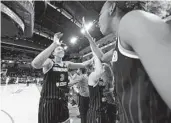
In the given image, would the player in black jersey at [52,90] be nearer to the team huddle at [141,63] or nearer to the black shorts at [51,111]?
the black shorts at [51,111]

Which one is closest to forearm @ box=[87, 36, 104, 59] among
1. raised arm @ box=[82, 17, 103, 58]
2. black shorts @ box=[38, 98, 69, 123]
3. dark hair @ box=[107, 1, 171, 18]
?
raised arm @ box=[82, 17, 103, 58]

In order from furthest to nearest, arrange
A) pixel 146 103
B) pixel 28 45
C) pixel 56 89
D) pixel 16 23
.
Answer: pixel 28 45 < pixel 16 23 < pixel 56 89 < pixel 146 103

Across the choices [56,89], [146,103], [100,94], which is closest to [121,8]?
[146,103]

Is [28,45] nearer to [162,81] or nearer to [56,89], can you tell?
[56,89]

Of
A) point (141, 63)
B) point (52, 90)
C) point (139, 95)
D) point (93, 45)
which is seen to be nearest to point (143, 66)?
point (141, 63)

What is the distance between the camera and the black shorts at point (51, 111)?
1.82 m

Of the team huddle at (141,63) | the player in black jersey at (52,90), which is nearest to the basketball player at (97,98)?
the player in black jersey at (52,90)

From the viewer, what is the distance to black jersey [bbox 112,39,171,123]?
562 millimetres

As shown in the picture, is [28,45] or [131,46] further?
[28,45]

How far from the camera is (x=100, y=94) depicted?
247 cm

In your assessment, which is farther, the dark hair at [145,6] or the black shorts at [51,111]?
the black shorts at [51,111]

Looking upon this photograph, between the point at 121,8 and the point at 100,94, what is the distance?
193 cm

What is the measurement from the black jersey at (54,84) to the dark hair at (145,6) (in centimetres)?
138

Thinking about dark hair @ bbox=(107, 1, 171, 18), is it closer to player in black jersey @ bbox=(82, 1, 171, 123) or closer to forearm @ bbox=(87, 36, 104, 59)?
player in black jersey @ bbox=(82, 1, 171, 123)
